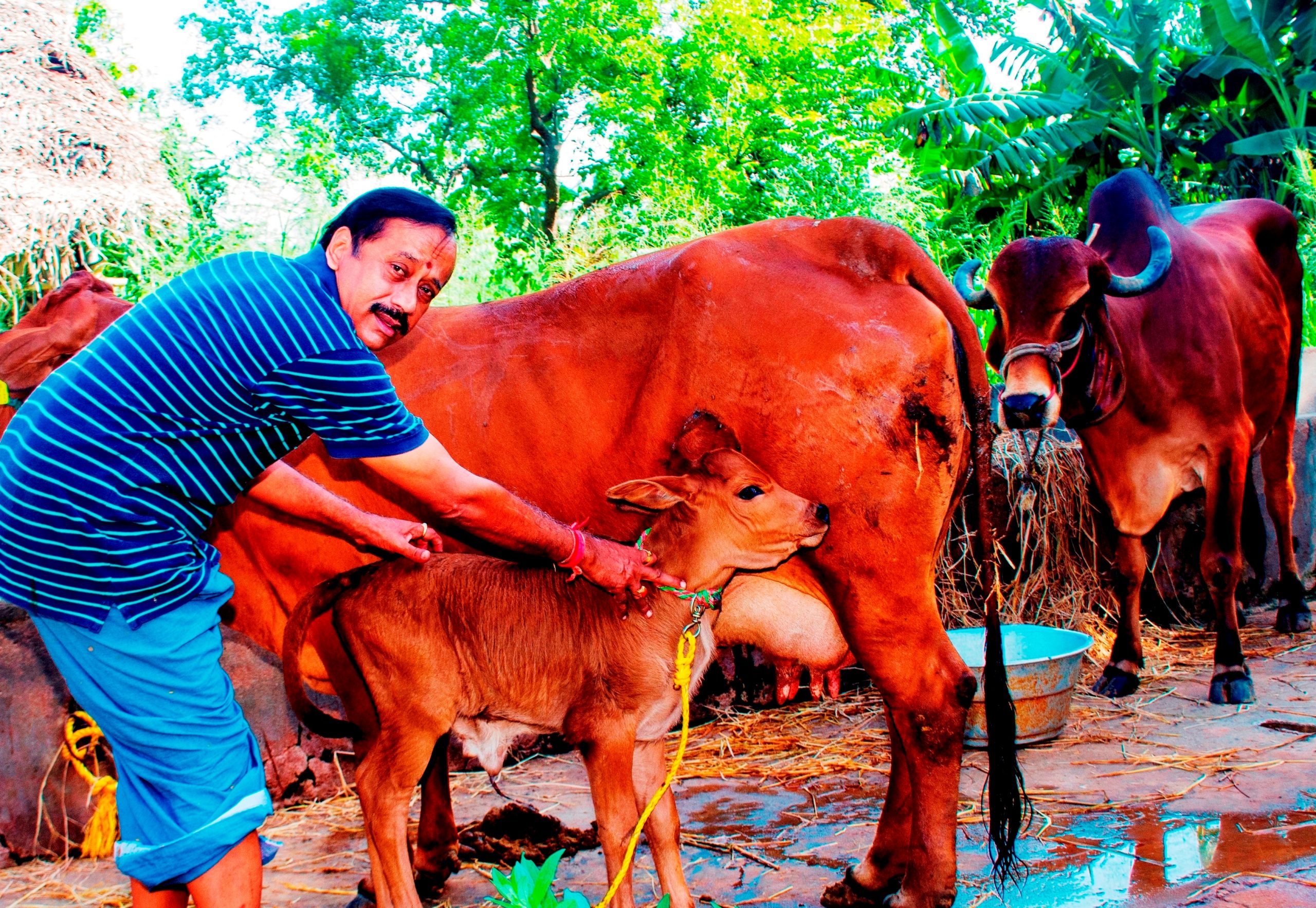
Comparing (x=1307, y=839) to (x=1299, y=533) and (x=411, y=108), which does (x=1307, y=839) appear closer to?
(x=1299, y=533)

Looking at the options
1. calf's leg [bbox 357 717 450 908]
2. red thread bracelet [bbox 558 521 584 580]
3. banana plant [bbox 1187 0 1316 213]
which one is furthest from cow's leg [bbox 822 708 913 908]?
banana plant [bbox 1187 0 1316 213]

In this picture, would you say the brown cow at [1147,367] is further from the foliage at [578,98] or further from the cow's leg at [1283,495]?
the foliage at [578,98]

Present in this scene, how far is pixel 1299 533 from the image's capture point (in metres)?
7.60

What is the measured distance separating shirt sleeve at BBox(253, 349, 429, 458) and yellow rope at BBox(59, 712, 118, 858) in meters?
2.18

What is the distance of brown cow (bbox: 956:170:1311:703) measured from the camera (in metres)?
5.42

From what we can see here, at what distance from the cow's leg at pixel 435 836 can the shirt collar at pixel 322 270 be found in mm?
2058

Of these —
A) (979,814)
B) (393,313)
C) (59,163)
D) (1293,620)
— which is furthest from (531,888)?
(59,163)

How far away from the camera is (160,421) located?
7.81 ft

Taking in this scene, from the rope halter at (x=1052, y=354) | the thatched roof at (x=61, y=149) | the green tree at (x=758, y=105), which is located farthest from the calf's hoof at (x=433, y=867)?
the green tree at (x=758, y=105)

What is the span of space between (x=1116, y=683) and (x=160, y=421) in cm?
525

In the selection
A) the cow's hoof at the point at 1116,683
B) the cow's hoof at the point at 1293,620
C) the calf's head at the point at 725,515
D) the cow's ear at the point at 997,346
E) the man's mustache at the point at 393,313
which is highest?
the cow's ear at the point at 997,346

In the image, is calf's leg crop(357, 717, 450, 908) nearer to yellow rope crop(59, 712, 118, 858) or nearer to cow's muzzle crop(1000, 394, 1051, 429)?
yellow rope crop(59, 712, 118, 858)

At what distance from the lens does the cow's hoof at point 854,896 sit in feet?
11.7

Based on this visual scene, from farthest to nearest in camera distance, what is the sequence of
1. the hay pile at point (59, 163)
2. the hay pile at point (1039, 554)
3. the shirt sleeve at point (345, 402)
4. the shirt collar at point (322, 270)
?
the hay pile at point (59, 163), the hay pile at point (1039, 554), the shirt collar at point (322, 270), the shirt sleeve at point (345, 402)
